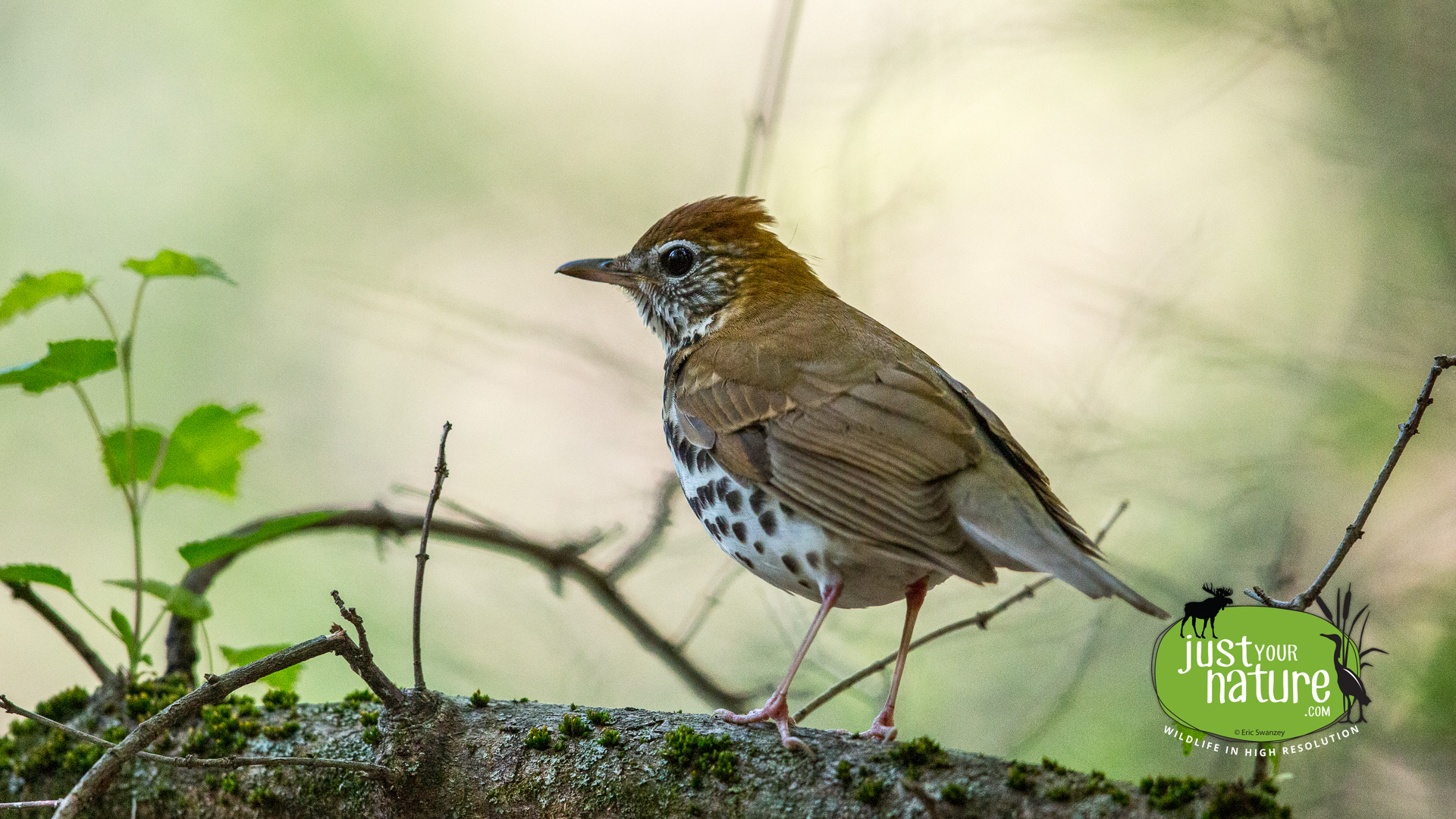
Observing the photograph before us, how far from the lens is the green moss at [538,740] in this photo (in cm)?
268

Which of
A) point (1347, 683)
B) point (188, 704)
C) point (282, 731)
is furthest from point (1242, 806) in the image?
point (282, 731)

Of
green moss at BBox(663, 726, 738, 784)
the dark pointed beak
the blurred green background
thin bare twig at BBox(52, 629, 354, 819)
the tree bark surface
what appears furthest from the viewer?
the blurred green background

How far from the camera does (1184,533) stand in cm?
561

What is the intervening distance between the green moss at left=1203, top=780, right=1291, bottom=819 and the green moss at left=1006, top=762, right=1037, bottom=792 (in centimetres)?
33

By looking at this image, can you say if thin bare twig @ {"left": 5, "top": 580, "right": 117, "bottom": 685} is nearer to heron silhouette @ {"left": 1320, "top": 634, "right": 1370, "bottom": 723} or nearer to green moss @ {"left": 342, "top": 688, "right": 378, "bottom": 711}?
green moss @ {"left": 342, "top": 688, "right": 378, "bottom": 711}

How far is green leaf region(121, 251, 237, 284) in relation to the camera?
306cm

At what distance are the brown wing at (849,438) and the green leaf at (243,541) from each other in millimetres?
1186

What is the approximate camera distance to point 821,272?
5805 millimetres

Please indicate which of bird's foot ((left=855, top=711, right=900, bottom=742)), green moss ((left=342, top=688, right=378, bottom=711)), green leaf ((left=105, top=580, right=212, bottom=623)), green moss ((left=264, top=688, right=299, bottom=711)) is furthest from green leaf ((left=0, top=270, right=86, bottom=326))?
bird's foot ((left=855, top=711, right=900, bottom=742))

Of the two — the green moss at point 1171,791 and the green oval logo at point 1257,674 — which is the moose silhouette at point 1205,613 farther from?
the green moss at point 1171,791

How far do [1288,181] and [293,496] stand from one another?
6084 mm

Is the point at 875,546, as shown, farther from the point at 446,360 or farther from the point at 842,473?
the point at 446,360

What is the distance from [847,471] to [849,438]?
0.46 ft

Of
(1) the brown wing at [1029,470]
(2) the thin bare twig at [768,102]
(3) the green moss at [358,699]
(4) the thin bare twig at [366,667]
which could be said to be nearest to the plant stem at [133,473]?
(3) the green moss at [358,699]
